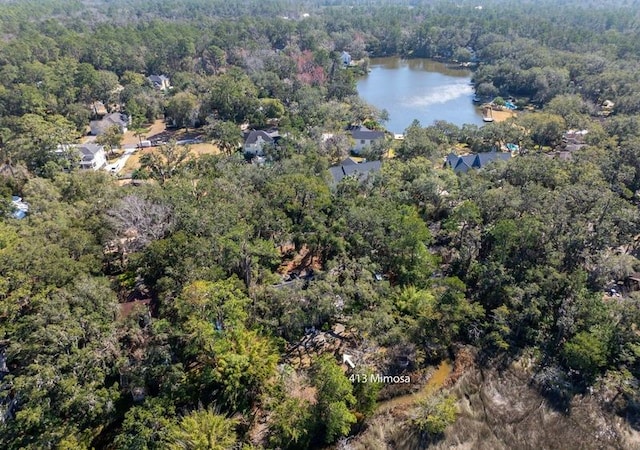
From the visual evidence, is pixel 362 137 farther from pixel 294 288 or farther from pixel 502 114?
pixel 502 114

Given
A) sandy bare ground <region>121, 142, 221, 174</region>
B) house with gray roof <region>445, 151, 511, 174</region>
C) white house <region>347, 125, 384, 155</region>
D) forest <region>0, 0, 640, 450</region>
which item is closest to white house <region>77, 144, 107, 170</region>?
forest <region>0, 0, 640, 450</region>

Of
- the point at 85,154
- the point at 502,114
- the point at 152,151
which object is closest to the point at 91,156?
the point at 85,154

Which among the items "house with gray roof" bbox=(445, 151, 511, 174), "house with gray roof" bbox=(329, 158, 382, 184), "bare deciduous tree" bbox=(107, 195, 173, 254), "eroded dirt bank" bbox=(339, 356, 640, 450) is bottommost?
"eroded dirt bank" bbox=(339, 356, 640, 450)

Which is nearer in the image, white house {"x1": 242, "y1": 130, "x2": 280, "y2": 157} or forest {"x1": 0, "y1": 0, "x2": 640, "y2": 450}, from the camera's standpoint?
forest {"x1": 0, "y1": 0, "x2": 640, "y2": 450}

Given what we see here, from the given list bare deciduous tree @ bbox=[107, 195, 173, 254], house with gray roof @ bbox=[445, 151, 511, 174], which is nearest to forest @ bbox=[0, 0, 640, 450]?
bare deciduous tree @ bbox=[107, 195, 173, 254]

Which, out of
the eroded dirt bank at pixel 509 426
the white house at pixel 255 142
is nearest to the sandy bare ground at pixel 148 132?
the white house at pixel 255 142

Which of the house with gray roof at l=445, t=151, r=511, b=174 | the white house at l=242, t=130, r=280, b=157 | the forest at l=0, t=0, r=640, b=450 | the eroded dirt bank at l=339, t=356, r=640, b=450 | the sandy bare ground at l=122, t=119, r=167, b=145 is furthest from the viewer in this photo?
the sandy bare ground at l=122, t=119, r=167, b=145

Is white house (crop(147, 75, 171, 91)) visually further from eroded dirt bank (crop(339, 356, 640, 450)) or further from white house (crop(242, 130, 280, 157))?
eroded dirt bank (crop(339, 356, 640, 450))

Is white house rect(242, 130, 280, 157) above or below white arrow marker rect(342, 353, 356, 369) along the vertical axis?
above

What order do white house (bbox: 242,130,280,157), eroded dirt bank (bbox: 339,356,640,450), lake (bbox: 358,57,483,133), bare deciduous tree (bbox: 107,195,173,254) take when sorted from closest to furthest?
eroded dirt bank (bbox: 339,356,640,450) → bare deciduous tree (bbox: 107,195,173,254) → white house (bbox: 242,130,280,157) → lake (bbox: 358,57,483,133)
